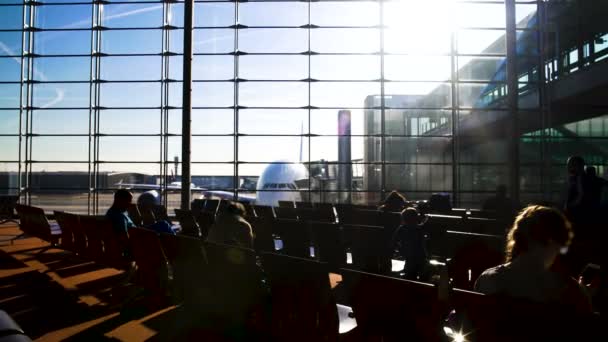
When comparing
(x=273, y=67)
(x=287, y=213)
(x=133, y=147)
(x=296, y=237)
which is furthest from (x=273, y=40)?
(x=296, y=237)

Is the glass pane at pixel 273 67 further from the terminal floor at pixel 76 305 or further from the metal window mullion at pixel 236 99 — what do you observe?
the terminal floor at pixel 76 305

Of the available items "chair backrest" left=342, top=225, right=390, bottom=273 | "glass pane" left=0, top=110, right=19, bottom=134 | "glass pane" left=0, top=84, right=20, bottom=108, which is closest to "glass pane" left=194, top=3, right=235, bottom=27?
"glass pane" left=0, top=84, right=20, bottom=108

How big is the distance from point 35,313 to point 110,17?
861 centimetres

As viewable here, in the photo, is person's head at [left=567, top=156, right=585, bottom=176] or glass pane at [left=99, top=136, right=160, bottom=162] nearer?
person's head at [left=567, top=156, right=585, bottom=176]

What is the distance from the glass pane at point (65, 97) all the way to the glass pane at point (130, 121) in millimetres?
586

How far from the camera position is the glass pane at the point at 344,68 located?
10312 mm

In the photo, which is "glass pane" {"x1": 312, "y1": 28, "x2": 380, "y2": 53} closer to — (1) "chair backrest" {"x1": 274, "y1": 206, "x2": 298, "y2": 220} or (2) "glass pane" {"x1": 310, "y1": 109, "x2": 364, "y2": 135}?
(2) "glass pane" {"x1": 310, "y1": 109, "x2": 364, "y2": 135}

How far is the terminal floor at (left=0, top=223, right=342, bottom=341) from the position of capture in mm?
3596

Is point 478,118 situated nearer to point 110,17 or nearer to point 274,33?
point 274,33

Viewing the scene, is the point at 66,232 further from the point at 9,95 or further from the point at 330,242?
the point at 9,95

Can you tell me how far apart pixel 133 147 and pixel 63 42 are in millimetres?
3033

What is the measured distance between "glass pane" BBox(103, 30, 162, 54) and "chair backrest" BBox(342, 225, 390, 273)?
26.7ft

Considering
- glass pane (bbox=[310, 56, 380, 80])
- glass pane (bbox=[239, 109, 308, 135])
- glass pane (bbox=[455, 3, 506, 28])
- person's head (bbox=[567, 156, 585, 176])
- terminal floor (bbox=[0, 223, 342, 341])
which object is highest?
glass pane (bbox=[455, 3, 506, 28])

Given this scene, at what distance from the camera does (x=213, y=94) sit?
10484mm
